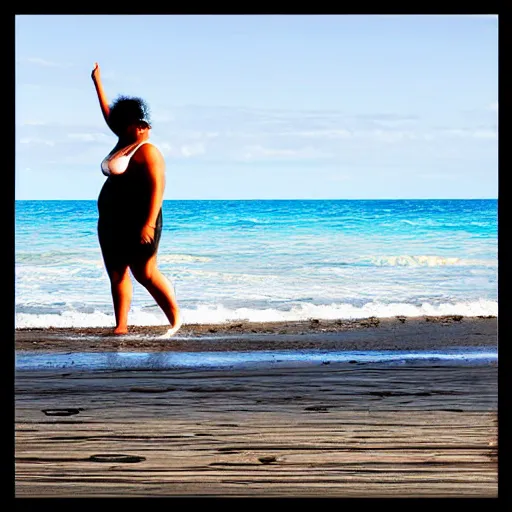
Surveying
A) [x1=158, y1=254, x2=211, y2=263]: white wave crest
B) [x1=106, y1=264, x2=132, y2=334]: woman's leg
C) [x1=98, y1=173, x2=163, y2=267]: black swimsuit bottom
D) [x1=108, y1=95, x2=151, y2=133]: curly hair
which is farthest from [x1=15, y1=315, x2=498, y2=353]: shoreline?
[x1=158, y1=254, x2=211, y2=263]: white wave crest

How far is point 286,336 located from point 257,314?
1340 mm

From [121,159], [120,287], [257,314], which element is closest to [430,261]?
[257,314]

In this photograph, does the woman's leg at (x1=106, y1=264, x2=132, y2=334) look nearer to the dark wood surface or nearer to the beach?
the beach

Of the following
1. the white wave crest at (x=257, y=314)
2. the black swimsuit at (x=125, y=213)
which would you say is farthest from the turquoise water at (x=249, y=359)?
the white wave crest at (x=257, y=314)

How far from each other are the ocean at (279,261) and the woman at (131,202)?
187 cm

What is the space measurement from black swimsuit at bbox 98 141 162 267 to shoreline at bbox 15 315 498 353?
661 mm

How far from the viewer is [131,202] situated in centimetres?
473

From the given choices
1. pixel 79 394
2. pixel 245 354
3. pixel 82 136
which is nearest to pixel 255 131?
pixel 82 136

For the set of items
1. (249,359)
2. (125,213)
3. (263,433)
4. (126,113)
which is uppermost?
(126,113)

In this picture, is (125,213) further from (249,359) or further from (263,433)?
(263,433)

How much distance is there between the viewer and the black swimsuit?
4.66 m

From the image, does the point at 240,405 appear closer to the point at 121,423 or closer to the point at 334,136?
the point at 121,423

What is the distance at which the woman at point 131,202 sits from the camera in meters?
4.55

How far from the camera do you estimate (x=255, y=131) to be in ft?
36.7
